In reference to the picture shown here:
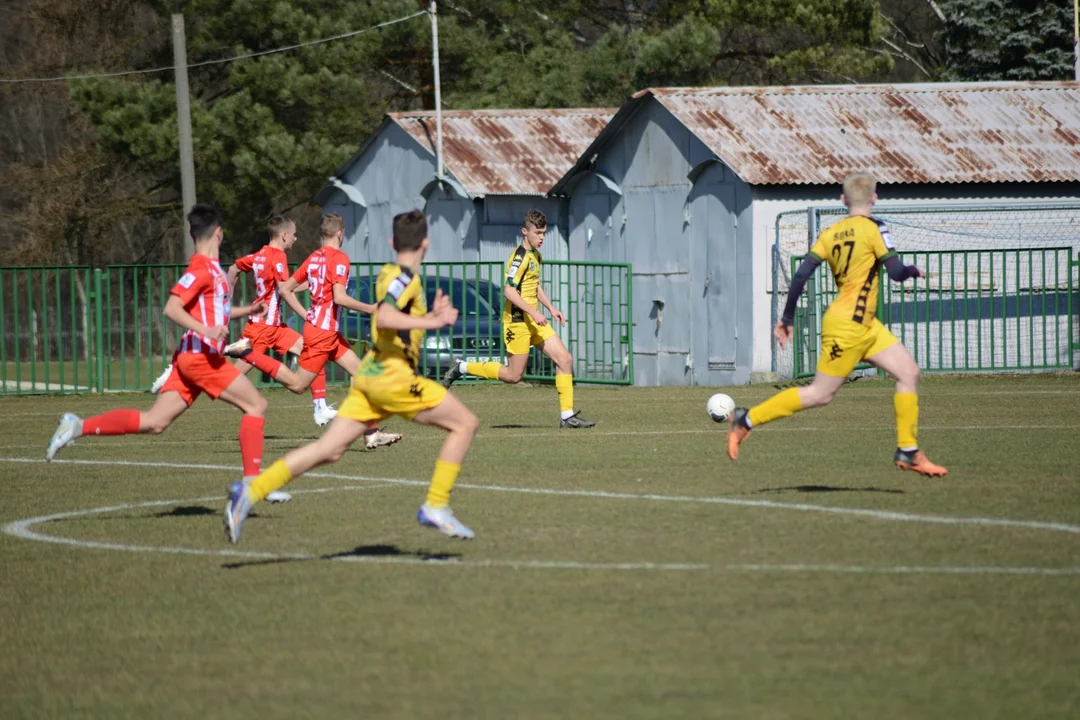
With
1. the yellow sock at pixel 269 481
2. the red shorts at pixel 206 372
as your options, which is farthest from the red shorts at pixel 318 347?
the yellow sock at pixel 269 481

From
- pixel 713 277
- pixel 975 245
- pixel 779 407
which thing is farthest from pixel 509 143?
pixel 779 407

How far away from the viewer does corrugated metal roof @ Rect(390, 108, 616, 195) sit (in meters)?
32.3

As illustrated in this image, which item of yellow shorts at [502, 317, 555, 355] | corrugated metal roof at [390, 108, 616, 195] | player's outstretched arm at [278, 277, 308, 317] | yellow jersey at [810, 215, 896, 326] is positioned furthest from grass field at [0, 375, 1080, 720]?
corrugated metal roof at [390, 108, 616, 195]

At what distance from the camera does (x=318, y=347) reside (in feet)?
49.3

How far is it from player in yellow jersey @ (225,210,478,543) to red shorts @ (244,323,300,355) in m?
7.09

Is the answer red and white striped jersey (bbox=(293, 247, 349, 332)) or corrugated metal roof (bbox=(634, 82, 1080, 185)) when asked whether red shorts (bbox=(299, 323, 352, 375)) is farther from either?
corrugated metal roof (bbox=(634, 82, 1080, 185))

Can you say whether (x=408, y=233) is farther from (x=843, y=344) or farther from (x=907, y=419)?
(x=907, y=419)

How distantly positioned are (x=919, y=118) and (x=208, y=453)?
1618 cm

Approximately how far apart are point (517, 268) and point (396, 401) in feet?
24.6

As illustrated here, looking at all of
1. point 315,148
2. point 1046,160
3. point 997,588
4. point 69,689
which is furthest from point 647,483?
point 315,148

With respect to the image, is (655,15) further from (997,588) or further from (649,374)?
(997,588)

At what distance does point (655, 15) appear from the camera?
155 ft

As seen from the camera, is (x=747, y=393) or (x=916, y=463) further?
(x=747, y=393)

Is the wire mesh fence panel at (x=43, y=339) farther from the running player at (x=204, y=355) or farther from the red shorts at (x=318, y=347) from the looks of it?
the running player at (x=204, y=355)
